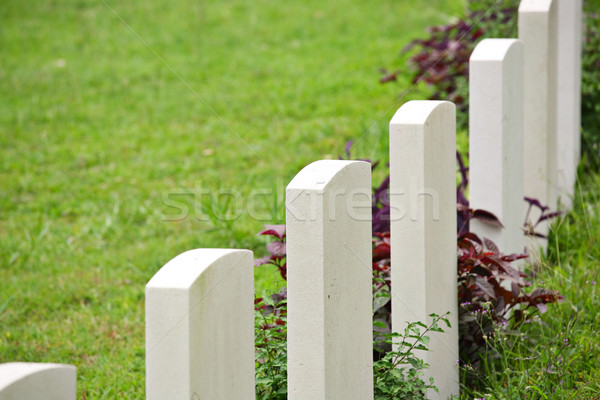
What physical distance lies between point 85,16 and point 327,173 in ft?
25.6

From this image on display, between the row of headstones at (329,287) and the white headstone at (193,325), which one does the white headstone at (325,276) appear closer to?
the row of headstones at (329,287)

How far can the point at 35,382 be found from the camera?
4.49 feet

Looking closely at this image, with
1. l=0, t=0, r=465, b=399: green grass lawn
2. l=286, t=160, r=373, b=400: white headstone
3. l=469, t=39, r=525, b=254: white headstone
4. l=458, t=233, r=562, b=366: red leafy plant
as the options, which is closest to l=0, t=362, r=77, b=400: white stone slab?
l=286, t=160, r=373, b=400: white headstone

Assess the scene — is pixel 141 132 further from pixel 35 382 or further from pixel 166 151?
pixel 35 382

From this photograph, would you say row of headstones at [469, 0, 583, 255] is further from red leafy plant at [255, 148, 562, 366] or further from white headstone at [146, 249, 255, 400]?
white headstone at [146, 249, 255, 400]

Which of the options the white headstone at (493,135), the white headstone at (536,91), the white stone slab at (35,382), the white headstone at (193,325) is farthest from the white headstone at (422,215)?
the white headstone at (536,91)

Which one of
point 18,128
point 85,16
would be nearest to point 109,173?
point 18,128

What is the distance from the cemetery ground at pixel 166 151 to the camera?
3143 millimetres

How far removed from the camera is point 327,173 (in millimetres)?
1798

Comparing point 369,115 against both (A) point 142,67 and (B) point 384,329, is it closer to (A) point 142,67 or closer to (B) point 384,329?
(A) point 142,67

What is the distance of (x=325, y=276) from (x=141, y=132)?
172 inches

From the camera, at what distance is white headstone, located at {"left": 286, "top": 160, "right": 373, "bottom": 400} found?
177 centimetres

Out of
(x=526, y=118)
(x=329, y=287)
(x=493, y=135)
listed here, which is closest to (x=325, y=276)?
(x=329, y=287)

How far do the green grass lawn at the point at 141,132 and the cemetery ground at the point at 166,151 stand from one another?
0.02 m
